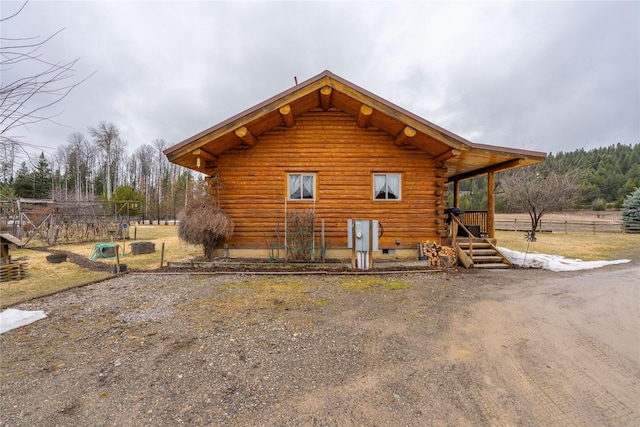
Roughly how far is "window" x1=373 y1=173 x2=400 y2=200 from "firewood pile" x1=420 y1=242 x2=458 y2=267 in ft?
6.10

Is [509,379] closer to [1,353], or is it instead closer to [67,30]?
[67,30]

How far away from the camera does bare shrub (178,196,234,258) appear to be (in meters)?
8.12

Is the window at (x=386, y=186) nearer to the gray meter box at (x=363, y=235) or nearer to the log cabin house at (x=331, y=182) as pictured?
the log cabin house at (x=331, y=182)

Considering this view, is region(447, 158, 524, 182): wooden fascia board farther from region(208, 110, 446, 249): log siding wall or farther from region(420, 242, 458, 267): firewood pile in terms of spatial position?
region(420, 242, 458, 267): firewood pile

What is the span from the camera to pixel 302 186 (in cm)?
917

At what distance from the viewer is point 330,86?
7.94m

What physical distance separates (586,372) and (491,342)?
0.93m

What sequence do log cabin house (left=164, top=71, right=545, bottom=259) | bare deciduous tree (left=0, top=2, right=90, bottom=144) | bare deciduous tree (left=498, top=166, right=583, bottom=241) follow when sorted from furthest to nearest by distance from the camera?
bare deciduous tree (left=498, top=166, right=583, bottom=241), log cabin house (left=164, top=71, right=545, bottom=259), bare deciduous tree (left=0, top=2, right=90, bottom=144)

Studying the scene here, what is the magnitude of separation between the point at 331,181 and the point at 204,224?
4.18 m

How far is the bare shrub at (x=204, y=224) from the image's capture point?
26.6ft

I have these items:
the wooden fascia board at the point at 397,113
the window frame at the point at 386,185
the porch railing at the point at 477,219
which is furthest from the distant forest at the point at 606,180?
the wooden fascia board at the point at 397,113

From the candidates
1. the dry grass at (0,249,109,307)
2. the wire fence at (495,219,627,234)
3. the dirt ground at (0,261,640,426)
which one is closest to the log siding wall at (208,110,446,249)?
the dirt ground at (0,261,640,426)

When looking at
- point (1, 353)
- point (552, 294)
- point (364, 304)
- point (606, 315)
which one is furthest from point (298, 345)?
point (552, 294)

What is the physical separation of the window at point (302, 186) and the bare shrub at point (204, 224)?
7.39 feet
